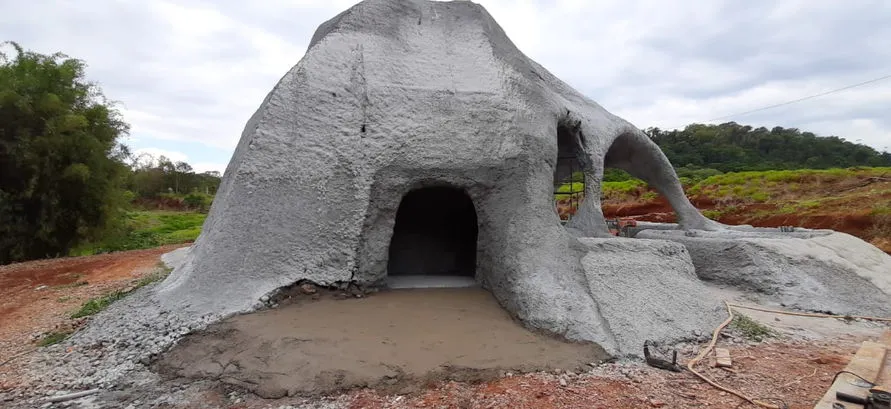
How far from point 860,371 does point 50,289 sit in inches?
422

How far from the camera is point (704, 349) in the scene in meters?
5.09

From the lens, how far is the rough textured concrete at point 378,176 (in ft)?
17.6

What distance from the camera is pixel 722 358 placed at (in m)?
4.84

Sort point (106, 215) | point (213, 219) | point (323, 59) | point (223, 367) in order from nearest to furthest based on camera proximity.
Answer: point (223, 367)
point (213, 219)
point (323, 59)
point (106, 215)

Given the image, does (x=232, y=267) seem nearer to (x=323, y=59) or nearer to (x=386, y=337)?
(x=386, y=337)

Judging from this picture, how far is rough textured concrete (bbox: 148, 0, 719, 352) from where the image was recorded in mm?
5371

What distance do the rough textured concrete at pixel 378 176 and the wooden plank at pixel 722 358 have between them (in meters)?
1.05

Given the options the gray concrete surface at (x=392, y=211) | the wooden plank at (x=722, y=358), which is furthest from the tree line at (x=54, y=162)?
the wooden plank at (x=722, y=358)

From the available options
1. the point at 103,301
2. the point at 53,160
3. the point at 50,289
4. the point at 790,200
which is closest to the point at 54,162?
the point at 53,160

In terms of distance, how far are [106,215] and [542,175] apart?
1230 centimetres

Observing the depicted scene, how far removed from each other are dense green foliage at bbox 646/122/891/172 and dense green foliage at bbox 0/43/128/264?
1347 inches

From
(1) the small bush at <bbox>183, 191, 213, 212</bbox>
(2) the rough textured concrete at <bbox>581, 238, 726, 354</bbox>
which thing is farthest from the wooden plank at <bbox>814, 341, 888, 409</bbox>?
(1) the small bush at <bbox>183, 191, 213, 212</bbox>

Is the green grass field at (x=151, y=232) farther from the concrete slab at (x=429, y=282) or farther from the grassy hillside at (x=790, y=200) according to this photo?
the grassy hillside at (x=790, y=200)

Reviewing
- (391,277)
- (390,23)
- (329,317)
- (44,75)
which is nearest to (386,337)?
(329,317)
